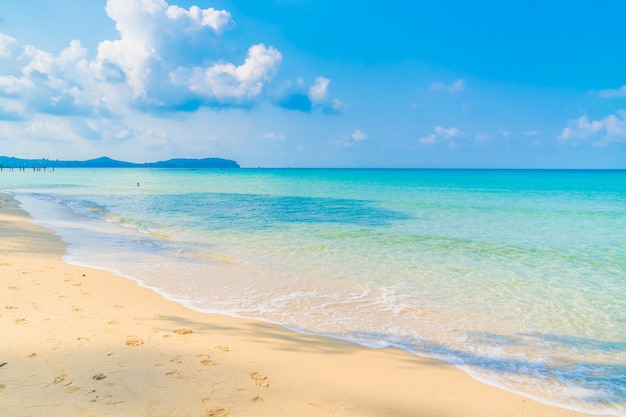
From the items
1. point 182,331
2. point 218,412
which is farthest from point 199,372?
point 182,331

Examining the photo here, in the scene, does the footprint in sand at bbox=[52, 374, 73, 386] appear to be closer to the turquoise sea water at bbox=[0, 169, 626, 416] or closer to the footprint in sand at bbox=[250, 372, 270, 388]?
the footprint in sand at bbox=[250, 372, 270, 388]

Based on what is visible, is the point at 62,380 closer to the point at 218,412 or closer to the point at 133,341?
the point at 133,341

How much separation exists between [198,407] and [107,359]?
1873 millimetres

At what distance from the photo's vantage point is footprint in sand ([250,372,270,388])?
4.80 meters

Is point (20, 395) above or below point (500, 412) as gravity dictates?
above

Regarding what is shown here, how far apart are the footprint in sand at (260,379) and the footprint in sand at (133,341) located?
2.04 meters

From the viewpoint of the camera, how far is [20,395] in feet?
13.5

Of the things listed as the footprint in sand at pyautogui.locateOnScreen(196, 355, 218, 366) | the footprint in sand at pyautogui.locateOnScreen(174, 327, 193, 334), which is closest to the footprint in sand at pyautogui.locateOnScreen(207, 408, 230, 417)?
the footprint in sand at pyautogui.locateOnScreen(196, 355, 218, 366)

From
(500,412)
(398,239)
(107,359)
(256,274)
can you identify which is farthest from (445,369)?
(398,239)

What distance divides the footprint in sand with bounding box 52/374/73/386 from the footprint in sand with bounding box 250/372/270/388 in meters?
2.25

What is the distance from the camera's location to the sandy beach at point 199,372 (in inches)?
166

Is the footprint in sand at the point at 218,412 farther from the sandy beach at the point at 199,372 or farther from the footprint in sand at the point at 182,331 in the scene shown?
the footprint in sand at the point at 182,331

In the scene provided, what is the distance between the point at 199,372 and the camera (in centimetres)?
496

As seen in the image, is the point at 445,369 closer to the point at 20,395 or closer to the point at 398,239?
the point at 20,395
